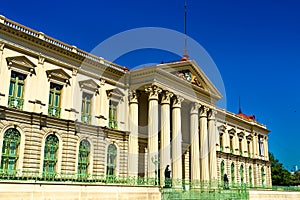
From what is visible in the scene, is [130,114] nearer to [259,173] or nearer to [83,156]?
[83,156]

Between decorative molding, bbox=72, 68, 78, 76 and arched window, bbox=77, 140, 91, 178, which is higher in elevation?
decorative molding, bbox=72, 68, 78, 76

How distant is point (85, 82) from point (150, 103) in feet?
17.1

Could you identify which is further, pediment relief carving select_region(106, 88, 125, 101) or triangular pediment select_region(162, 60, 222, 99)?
triangular pediment select_region(162, 60, 222, 99)

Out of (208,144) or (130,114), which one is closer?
(130,114)

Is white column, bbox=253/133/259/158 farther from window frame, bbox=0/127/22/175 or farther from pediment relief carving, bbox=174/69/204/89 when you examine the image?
window frame, bbox=0/127/22/175

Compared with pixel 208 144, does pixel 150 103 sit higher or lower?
higher

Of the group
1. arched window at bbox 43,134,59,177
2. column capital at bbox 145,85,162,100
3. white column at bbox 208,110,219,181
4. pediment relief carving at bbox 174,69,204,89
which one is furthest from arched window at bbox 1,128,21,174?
white column at bbox 208,110,219,181

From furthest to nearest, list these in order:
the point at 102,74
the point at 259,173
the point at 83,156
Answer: the point at 259,173, the point at 102,74, the point at 83,156

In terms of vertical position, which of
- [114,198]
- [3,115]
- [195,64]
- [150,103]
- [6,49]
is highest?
[195,64]

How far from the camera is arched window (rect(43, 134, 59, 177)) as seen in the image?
2100 centimetres

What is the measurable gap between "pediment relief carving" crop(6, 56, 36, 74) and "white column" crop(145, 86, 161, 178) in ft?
30.1

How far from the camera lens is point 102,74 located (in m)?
25.6

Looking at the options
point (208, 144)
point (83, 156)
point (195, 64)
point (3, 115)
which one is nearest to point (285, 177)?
point (208, 144)

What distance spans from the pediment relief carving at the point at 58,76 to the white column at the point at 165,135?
8.02 metres
